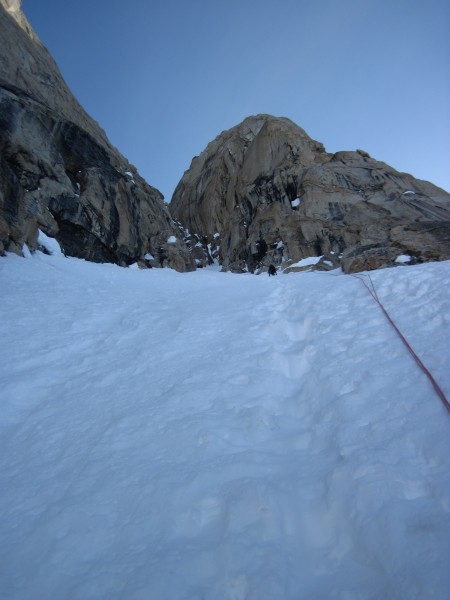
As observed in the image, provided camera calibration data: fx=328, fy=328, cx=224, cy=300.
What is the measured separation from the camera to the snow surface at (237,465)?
2049mm

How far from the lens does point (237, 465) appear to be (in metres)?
2.86

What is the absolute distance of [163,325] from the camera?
760 centimetres

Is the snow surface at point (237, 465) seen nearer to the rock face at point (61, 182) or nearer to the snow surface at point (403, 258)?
the rock face at point (61, 182)

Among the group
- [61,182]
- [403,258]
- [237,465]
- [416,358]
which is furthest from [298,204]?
[237,465]

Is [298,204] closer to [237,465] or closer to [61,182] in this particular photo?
[61,182]

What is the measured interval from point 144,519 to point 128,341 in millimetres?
4482

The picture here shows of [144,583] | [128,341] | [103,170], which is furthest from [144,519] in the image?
[103,170]

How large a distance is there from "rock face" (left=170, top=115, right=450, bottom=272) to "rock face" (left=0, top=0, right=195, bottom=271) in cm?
1591

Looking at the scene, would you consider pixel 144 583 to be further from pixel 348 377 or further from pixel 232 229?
pixel 232 229

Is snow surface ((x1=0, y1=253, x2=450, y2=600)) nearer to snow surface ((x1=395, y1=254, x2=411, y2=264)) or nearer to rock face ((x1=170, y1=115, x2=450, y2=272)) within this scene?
snow surface ((x1=395, y1=254, x2=411, y2=264))

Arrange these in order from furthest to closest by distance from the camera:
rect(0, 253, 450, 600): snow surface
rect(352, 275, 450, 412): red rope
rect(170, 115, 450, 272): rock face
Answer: rect(170, 115, 450, 272): rock face
rect(352, 275, 450, 412): red rope
rect(0, 253, 450, 600): snow surface

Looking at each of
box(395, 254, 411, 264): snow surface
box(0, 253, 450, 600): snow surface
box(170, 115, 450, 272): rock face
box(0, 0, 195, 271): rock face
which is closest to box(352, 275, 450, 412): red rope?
box(0, 253, 450, 600): snow surface

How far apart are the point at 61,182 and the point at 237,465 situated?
2420 cm

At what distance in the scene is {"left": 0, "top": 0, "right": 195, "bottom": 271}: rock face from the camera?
17.3m
